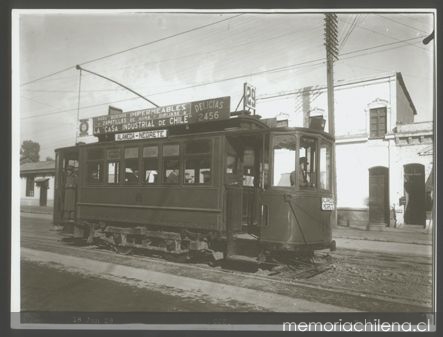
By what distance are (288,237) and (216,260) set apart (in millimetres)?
1859

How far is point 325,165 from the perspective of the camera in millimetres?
7289

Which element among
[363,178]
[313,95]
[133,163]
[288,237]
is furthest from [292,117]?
[288,237]

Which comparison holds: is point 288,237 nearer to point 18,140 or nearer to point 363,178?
point 18,140

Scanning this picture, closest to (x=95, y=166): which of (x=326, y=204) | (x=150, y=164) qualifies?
(x=150, y=164)

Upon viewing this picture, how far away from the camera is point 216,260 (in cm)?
766

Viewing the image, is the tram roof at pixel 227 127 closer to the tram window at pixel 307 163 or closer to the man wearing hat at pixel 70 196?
the tram window at pixel 307 163

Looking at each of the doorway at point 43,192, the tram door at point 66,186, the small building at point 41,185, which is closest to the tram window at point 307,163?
the tram door at point 66,186

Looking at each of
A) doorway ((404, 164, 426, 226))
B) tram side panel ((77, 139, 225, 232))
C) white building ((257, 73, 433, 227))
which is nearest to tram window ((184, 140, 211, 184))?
tram side panel ((77, 139, 225, 232))

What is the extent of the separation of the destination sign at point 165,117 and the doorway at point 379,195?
8323 millimetres

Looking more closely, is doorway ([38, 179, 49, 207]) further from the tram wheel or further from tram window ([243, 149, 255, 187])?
tram window ([243, 149, 255, 187])

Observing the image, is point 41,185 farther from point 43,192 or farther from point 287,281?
point 287,281

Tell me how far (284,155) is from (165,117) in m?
3.14

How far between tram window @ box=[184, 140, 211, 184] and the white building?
743 centimetres

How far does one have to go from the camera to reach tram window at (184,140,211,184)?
7.66 m
